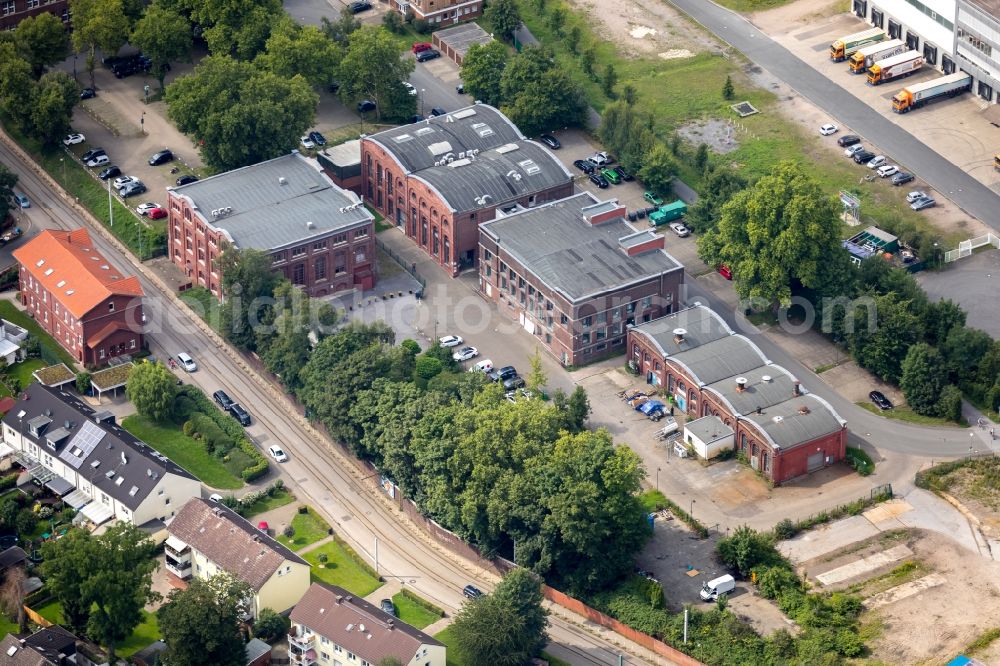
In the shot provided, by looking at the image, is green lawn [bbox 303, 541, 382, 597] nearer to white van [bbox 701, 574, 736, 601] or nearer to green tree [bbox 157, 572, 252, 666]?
green tree [bbox 157, 572, 252, 666]

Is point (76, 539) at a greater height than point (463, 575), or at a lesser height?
greater

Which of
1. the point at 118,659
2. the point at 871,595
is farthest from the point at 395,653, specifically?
the point at 871,595

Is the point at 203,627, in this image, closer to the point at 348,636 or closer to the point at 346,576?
the point at 348,636

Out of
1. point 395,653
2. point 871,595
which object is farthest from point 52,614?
point 871,595

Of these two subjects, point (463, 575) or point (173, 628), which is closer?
point (173, 628)

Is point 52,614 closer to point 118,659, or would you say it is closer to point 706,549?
point 118,659
